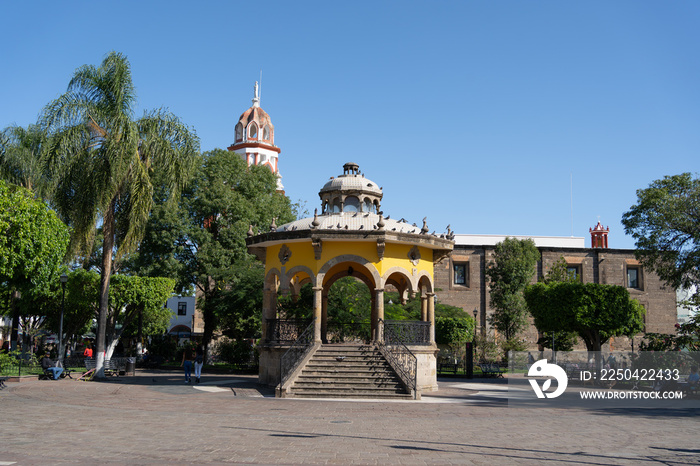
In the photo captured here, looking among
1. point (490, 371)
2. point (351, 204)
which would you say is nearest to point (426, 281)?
point (351, 204)

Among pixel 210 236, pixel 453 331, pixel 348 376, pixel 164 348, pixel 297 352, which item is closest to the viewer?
pixel 348 376

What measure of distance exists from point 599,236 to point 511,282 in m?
17.3

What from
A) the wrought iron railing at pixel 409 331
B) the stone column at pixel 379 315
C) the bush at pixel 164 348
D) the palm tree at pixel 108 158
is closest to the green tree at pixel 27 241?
the palm tree at pixel 108 158

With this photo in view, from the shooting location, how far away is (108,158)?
21.3 m

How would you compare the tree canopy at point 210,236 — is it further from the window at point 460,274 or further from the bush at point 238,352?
the window at point 460,274

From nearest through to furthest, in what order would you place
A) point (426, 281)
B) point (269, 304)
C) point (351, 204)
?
1. point (426, 281)
2. point (269, 304)
3. point (351, 204)

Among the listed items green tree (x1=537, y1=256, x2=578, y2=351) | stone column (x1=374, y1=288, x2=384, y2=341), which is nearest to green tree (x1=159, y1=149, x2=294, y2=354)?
stone column (x1=374, y1=288, x2=384, y2=341)

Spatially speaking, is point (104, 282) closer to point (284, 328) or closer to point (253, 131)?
point (284, 328)

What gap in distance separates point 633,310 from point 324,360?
19.8m

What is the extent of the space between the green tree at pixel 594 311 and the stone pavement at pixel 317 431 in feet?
49.0

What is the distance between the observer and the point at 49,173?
2195cm

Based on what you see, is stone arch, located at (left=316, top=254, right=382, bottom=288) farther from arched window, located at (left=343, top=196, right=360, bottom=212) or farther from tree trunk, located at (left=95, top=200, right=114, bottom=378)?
tree trunk, located at (left=95, top=200, right=114, bottom=378)

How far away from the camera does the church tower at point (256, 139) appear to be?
238 feet

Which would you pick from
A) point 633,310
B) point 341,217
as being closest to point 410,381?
point 341,217
